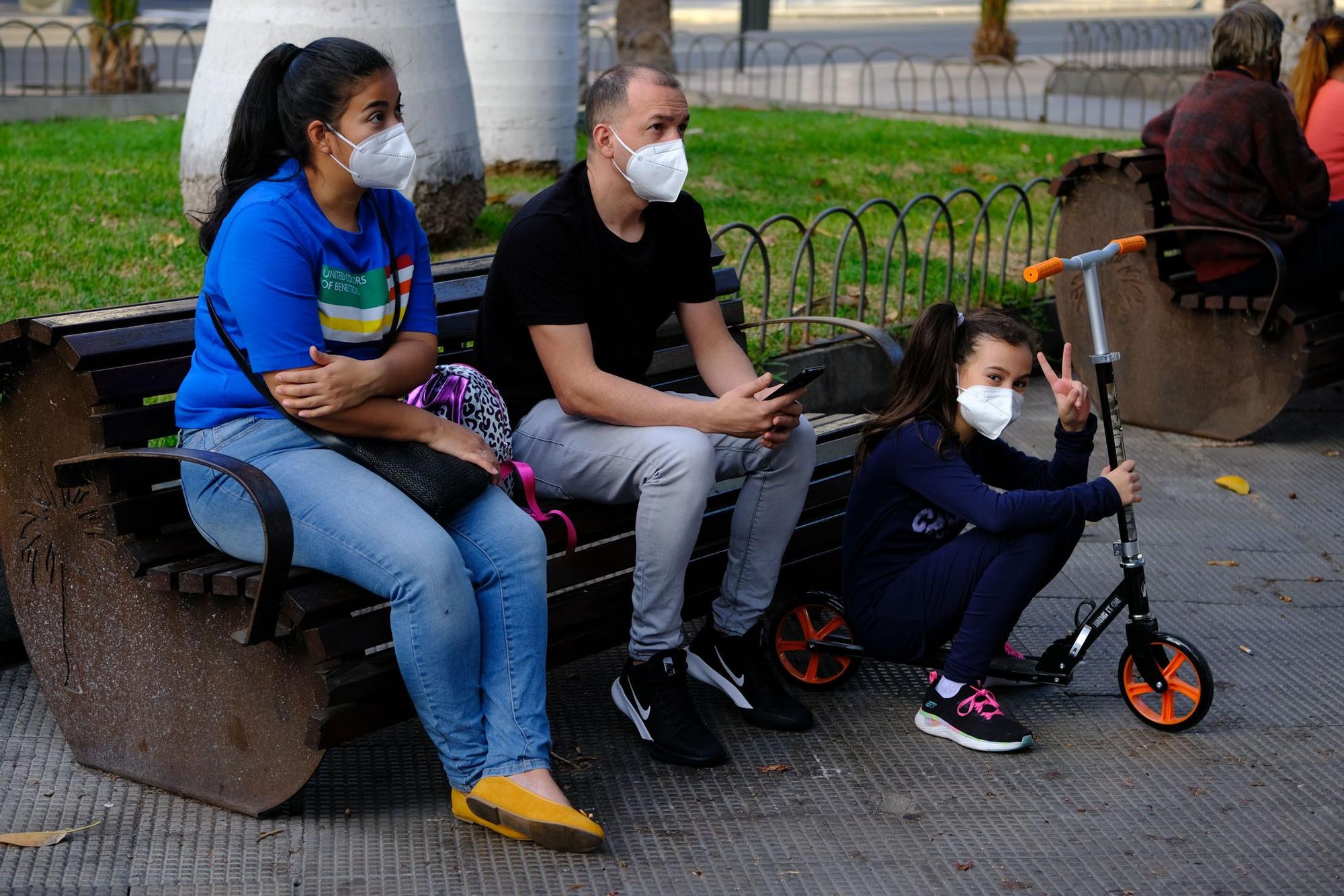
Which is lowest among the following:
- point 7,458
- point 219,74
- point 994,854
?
point 994,854

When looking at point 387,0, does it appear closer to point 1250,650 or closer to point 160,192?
point 160,192

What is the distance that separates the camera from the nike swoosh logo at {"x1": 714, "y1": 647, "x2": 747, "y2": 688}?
12.3 feet

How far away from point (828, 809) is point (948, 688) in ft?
1.62

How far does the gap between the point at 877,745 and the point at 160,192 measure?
5.79m

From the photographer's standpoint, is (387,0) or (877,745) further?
(387,0)

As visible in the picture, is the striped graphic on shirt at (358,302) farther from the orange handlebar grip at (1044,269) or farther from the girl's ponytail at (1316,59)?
the girl's ponytail at (1316,59)

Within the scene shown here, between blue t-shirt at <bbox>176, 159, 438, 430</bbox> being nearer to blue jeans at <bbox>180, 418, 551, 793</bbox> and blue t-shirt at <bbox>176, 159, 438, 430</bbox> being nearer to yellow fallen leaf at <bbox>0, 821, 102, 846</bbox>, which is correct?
blue jeans at <bbox>180, 418, 551, 793</bbox>

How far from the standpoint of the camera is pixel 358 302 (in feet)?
10.7

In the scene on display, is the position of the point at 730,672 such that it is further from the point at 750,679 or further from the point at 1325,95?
the point at 1325,95

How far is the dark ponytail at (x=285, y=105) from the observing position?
317 cm

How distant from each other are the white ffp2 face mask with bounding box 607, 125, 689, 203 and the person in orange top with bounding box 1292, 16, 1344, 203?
3.67 m

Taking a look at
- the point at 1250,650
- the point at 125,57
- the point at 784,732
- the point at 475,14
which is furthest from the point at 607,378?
the point at 125,57

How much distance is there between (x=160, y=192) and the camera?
7.98 meters

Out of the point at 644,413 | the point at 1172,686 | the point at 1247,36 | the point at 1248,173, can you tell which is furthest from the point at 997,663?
the point at 1247,36
